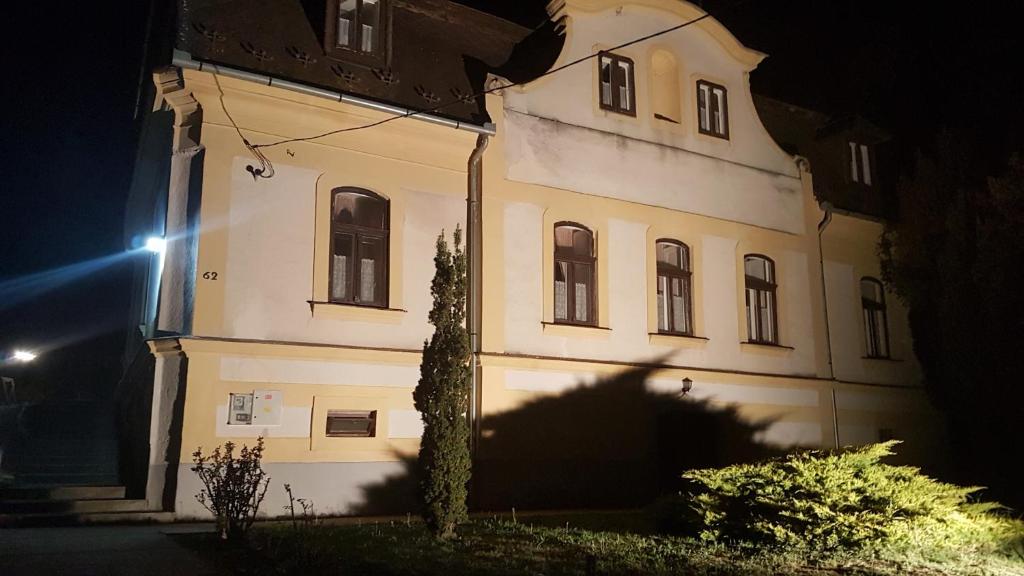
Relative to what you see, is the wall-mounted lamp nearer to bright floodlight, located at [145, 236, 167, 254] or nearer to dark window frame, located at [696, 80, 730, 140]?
bright floodlight, located at [145, 236, 167, 254]

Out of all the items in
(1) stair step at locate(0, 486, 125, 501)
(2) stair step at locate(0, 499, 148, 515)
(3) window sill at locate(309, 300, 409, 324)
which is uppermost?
(3) window sill at locate(309, 300, 409, 324)

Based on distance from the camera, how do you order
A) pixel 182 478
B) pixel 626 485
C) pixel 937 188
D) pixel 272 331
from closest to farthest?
pixel 182 478
pixel 272 331
pixel 626 485
pixel 937 188

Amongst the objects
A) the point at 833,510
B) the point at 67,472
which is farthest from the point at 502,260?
the point at 67,472

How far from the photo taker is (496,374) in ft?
42.3

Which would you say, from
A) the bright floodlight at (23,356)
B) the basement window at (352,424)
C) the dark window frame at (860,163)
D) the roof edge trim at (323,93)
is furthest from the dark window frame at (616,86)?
the bright floodlight at (23,356)

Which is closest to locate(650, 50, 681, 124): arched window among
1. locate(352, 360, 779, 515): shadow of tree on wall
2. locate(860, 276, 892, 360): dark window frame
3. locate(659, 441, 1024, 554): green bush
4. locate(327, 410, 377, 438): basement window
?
locate(352, 360, 779, 515): shadow of tree on wall

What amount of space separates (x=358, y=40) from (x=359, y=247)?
3433 mm

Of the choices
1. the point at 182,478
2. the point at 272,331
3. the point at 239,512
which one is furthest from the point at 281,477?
the point at 239,512

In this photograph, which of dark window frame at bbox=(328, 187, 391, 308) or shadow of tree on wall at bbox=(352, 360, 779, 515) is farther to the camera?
shadow of tree on wall at bbox=(352, 360, 779, 515)

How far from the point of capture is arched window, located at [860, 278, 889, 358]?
1792 cm

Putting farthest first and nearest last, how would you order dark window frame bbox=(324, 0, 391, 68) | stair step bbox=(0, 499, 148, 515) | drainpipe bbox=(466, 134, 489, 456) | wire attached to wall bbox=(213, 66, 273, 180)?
dark window frame bbox=(324, 0, 391, 68) → drainpipe bbox=(466, 134, 489, 456) → wire attached to wall bbox=(213, 66, 273, 180) → stair step bbox=(0, 499, 148, 515)

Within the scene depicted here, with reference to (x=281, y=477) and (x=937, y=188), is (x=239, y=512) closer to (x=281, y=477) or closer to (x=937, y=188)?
(x=281, y=477)

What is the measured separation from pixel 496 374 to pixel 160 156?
7.20m

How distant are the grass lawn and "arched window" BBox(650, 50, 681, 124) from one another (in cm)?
918
